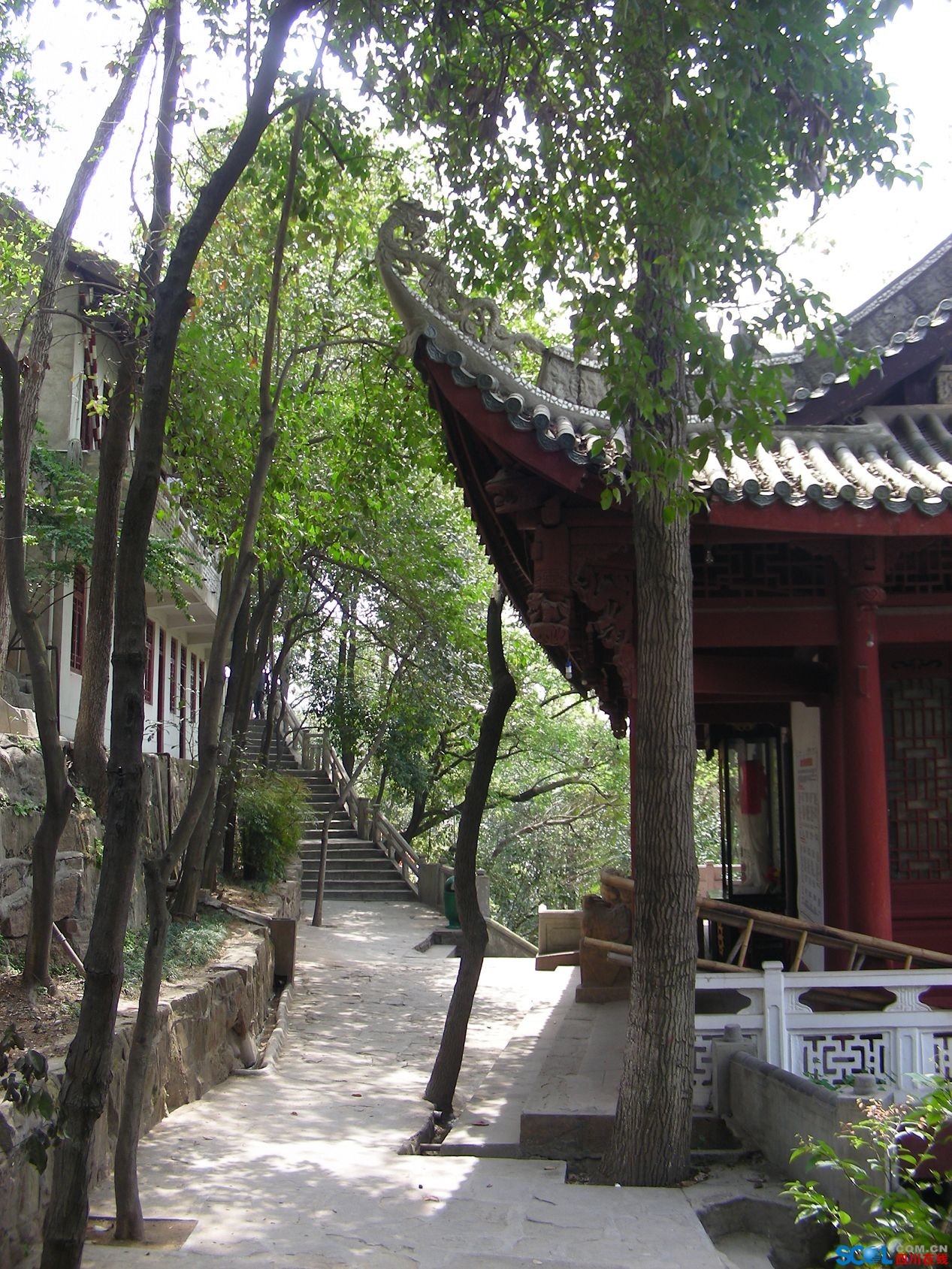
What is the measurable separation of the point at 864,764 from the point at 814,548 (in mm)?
1309

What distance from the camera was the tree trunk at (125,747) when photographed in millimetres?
3688

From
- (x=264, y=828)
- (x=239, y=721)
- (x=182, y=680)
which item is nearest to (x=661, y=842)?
(x=239, y=721)

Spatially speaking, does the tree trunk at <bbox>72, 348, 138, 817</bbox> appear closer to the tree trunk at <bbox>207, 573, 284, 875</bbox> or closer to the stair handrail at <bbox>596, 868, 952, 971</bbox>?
the tree trunk at <bbox>207, 573, 284, 875</bbox>

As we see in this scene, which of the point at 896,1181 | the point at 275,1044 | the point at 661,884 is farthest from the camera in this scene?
the point at 275,1044

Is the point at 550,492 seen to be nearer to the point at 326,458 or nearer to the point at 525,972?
the point at 326,458

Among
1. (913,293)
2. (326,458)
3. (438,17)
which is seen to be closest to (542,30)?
(438,17)

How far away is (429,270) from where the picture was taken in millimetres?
6965

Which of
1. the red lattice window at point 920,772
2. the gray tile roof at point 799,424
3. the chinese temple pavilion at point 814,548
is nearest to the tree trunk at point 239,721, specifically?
the chinese temple pavilion at point 814,548

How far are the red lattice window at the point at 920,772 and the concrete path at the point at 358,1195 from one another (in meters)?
3.05

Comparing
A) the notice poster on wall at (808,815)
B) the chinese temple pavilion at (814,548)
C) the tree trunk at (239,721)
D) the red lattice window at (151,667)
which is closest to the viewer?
the chinese temple pavilion at (814,548)

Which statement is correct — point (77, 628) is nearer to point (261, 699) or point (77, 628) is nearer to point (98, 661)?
point (98, 661)

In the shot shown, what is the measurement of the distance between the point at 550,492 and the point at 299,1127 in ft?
14.0

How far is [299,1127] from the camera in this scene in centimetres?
736

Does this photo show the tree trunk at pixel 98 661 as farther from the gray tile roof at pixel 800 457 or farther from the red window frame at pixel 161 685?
the red window frame at pixel 161 685
